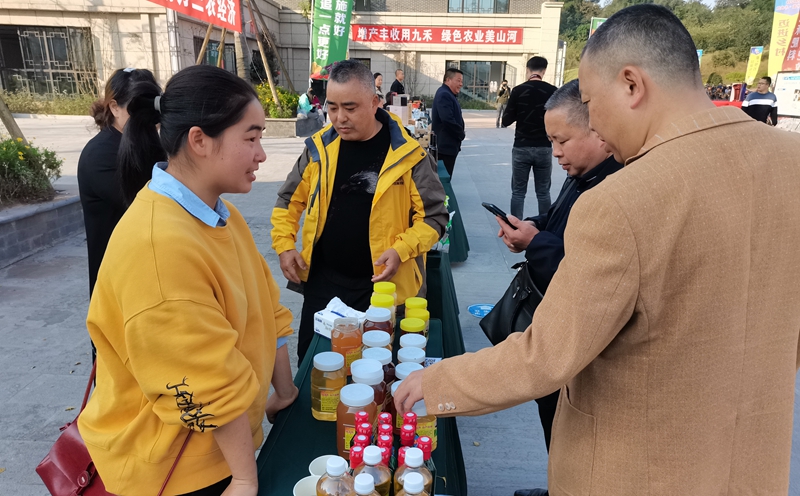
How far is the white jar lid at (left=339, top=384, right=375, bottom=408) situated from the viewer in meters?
1.36

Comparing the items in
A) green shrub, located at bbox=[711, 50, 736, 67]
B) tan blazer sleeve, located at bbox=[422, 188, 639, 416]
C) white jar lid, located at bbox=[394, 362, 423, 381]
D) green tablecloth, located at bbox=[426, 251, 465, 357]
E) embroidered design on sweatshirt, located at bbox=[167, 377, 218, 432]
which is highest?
green shrub, located at bbox=[711, 50, 736, 67]

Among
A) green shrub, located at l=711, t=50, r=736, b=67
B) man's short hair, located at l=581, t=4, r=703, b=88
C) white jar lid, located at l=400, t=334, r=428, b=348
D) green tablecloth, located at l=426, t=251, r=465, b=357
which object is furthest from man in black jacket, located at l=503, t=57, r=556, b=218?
green shrub, located at l=711, t=50, r=736, b=67

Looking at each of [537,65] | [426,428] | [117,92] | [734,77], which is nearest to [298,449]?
[426,428]

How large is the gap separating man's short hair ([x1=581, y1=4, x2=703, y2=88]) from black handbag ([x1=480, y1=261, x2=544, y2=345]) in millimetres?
1121

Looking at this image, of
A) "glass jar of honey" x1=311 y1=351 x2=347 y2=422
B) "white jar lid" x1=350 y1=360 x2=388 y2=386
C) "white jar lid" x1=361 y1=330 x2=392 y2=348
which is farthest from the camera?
"white jar lid" x1=361 y1=330 x2=392 y2=348

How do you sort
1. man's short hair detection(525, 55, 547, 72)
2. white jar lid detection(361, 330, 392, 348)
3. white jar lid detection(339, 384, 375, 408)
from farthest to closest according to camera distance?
man's short hair detection(525, 55, 547, 72) < white jar lid detection(361, 330, 392, 348) < white jar lid detection(339, 384, 375, 408)

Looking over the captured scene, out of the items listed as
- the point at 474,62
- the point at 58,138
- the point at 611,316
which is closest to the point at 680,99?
the point at 611,316

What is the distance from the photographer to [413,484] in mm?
1048

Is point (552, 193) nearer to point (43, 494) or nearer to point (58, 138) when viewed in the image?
point (43, 494)

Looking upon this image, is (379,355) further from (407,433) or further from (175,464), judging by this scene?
(175,464)

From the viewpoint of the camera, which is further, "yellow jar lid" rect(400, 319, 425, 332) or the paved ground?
the paved ground

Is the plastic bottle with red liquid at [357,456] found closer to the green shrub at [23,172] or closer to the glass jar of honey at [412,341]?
the glass jar of honey at [412,341]

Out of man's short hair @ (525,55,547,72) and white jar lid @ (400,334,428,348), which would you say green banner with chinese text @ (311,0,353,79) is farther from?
white jar lid @ (400,334,428,348)

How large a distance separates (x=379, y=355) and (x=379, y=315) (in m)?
0.24
